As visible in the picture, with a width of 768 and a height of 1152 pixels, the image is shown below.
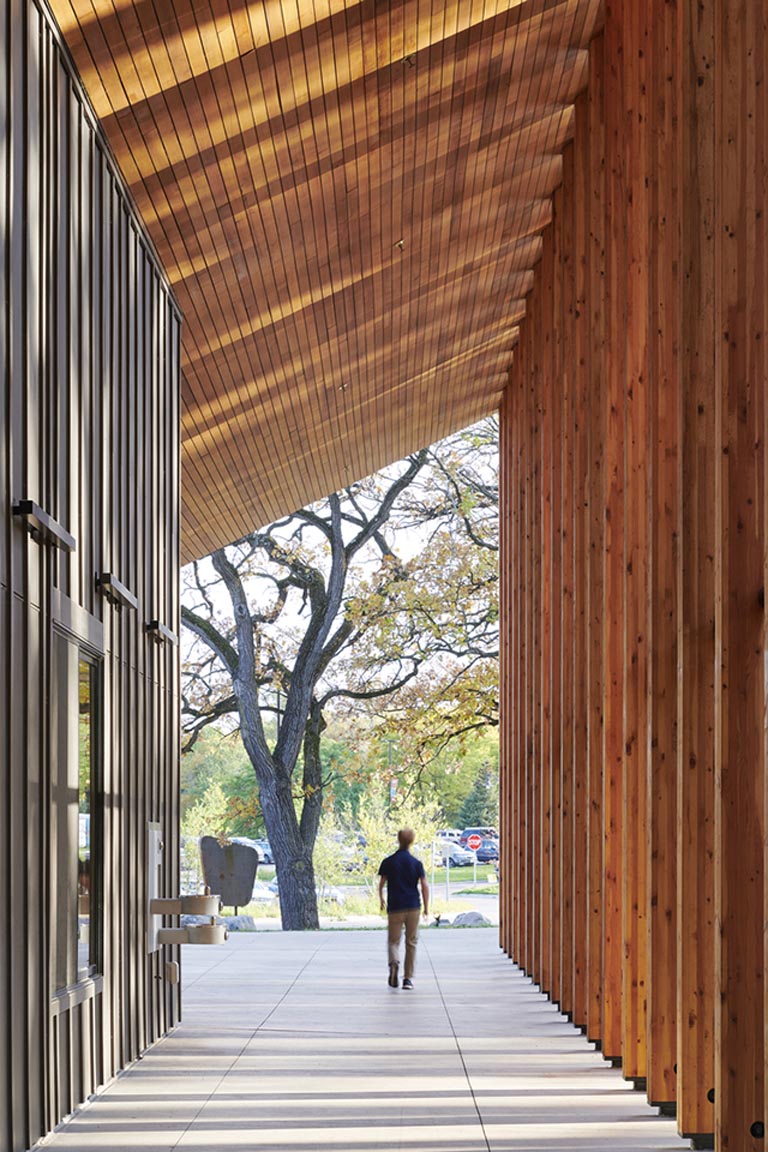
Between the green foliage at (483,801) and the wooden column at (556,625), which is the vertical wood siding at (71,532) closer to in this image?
the wooden column at (556,625)

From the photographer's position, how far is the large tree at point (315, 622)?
29.4m

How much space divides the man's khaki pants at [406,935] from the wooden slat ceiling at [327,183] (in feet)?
15.9

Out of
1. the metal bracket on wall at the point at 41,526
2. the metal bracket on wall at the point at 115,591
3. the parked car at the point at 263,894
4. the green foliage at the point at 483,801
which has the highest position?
the metal bracket on wall at the point at 41,526

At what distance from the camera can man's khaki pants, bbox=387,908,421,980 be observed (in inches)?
548

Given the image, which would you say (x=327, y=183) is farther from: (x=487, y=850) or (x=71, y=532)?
(x=487, y=850)

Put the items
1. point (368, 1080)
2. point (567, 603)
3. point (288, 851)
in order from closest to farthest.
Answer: point (368, 1080)
point (567, 603)
point (288, 851)

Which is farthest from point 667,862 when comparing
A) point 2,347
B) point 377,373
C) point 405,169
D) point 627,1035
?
point 377,373

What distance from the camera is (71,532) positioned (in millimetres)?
8031

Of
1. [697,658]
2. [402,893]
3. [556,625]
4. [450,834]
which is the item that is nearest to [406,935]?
[402,893]

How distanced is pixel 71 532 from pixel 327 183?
3833 millimetres

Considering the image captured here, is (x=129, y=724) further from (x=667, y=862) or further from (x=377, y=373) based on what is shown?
(x=377, y=373)

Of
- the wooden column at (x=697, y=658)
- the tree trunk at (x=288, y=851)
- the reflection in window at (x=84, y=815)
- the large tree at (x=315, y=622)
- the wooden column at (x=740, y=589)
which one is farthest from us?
the tree trunk at (x=288, y=851)

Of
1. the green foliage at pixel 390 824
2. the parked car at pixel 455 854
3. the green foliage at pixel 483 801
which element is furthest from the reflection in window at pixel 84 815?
the parked car at pixel 455 854

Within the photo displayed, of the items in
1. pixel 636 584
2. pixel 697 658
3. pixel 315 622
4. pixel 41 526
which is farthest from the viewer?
pixel 315 622
